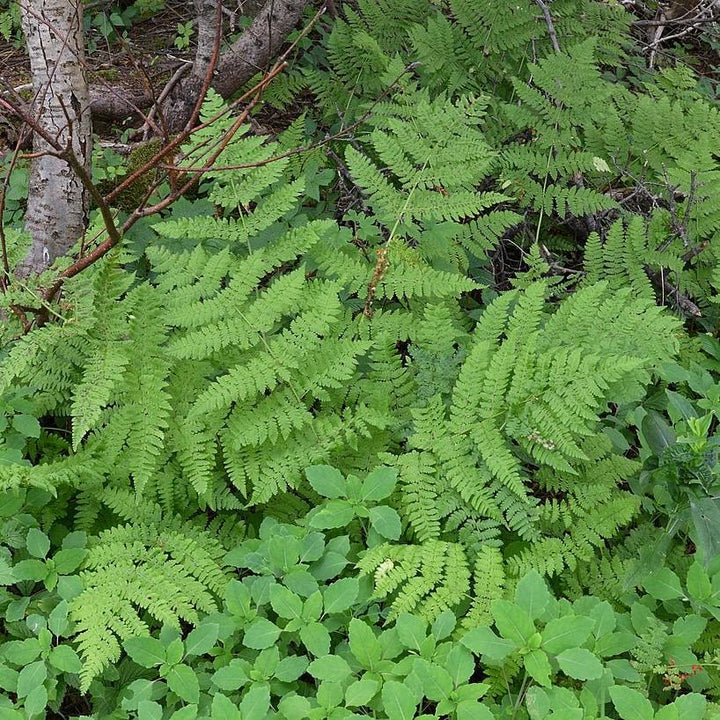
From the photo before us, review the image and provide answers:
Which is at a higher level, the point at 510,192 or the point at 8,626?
the point at 510,192

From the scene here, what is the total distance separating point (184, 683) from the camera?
6.61ft

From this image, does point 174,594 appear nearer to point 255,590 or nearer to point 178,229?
point 255,590

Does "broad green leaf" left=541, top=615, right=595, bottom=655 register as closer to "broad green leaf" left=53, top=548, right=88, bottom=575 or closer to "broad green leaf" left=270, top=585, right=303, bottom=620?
"broad green leaf" left=270, top=585, right=303, bottom=620

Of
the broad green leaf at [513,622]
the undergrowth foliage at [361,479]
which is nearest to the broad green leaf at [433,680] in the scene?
the undergrowth foliage at [361,479]

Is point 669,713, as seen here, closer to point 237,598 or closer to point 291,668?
point 291,668

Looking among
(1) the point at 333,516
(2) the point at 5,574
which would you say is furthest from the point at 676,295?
(2) the point at 5,574

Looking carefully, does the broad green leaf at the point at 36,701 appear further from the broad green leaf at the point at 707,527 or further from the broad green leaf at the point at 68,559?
the broad green leaf at the point at 707,527

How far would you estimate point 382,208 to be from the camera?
3037 mm

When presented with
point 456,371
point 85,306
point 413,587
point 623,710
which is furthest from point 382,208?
point 623,710

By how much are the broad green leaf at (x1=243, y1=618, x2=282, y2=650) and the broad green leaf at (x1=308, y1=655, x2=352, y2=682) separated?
6.5 inches

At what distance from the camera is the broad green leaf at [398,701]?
6.02 feet

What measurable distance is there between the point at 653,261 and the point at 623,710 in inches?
86.0

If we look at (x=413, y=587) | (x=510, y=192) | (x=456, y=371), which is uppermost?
(x=510, y=192)

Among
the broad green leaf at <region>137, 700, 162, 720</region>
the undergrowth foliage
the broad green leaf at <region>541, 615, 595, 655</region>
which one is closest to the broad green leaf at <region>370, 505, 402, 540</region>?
the undergrowth foliage
